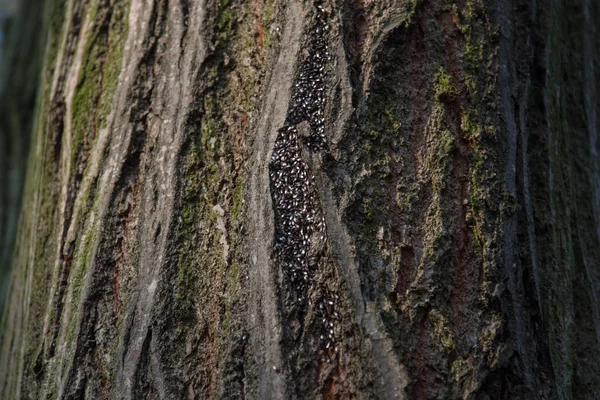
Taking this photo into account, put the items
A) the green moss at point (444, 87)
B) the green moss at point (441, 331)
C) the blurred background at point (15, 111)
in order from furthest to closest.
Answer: the blurred background at point (15, 111) → the green moss at point (444, 87) → the green moss at point (441, 331)

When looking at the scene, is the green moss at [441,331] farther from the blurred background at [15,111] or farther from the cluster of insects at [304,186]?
the blurred background at [15,111]

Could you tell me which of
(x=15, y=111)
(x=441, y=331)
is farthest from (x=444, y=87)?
(x=15, y=111)

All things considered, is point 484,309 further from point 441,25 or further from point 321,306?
point 441,25

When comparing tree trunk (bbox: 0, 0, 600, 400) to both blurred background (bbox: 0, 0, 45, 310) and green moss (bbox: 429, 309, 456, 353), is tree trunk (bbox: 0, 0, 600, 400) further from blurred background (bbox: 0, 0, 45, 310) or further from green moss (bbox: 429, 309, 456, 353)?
blurred background (bbox: 0, 0, 45, 310)

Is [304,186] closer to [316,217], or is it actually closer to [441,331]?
[316,217]

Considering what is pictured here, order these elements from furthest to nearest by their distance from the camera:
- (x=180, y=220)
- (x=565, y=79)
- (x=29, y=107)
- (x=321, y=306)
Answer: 1. (x=29, y=107)
2. (x=565, y=79)
3. (x=180, y=220)
4. (x=321, y=306)

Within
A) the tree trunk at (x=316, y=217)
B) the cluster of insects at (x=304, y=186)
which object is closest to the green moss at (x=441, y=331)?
the tree trunk at (x=316, y=217)

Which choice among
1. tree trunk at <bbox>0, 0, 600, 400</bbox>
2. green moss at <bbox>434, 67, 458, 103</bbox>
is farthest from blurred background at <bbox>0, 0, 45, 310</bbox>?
green moss at <bbox>434, 67, 458, 103</bbox>

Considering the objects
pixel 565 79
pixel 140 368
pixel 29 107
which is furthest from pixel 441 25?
pixel 29 107
